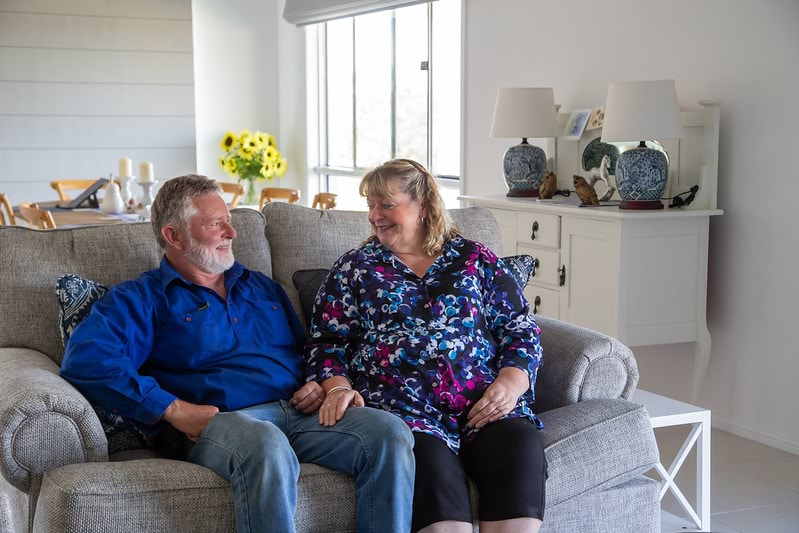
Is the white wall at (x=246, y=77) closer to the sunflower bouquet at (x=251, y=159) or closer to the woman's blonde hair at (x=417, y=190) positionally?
the sunflower bouquet at (x=251, y=159)

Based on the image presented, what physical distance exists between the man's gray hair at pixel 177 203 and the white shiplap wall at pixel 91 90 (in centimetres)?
526

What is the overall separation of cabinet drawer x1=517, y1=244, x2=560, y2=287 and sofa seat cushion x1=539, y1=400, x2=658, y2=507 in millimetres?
1670

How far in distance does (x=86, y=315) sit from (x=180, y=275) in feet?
0.78

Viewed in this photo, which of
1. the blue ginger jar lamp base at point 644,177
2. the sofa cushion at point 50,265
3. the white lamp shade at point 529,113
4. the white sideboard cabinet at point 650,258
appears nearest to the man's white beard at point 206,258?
the sofa cushion at point 50,265

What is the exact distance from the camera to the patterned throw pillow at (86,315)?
2246 millimetres

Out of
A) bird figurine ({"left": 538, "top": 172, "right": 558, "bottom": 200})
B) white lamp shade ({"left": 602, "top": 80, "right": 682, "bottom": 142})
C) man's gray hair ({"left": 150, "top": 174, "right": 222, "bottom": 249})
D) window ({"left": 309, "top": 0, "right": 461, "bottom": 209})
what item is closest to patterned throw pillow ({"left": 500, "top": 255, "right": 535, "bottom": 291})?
man's gray hair ({"left": 150, "top": 174, "right": 222, "bottom": 249})

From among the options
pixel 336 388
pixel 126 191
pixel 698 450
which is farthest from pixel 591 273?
pixel 126 191

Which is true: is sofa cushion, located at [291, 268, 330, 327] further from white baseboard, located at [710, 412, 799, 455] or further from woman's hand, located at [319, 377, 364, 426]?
white baseboard, located at [710, 412, 799, 455]

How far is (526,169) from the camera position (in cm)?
447

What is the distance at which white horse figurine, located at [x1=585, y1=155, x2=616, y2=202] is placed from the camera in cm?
419

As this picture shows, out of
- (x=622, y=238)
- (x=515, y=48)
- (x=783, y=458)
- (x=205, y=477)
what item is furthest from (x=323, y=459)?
(x=515, y=48)

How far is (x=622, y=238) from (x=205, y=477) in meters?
2.18

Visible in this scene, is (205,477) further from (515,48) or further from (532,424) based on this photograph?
(515,48)

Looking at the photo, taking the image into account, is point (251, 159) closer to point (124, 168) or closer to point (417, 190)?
point (124, 168)
